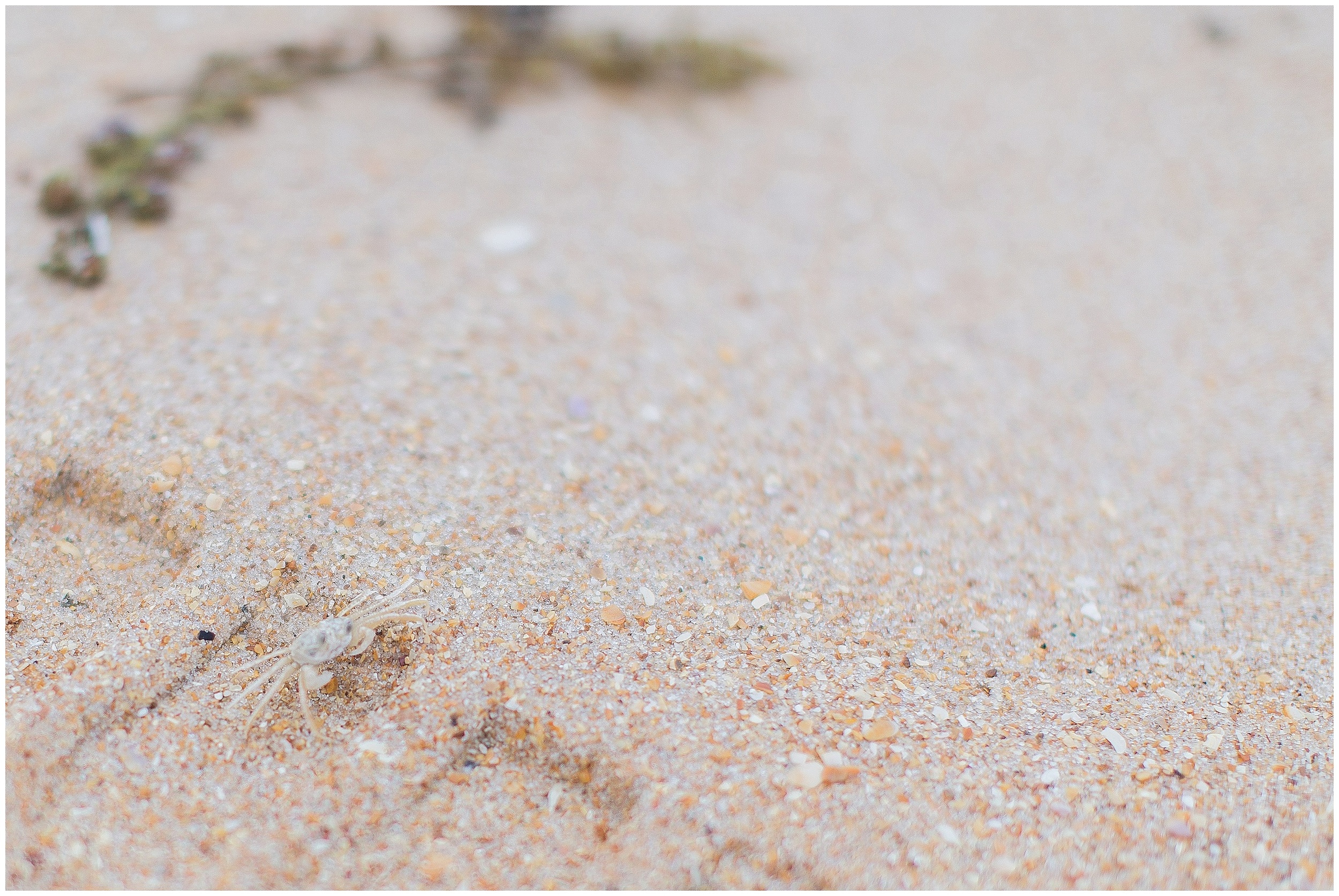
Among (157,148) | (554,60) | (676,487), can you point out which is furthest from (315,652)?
(554,60)

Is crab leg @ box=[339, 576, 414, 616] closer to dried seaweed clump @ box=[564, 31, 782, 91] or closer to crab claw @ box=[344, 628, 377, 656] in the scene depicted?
crab claw @ box=[344, 628, 377, 656]

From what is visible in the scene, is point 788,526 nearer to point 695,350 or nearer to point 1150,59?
point 695,350

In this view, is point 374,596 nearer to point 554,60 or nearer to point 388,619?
point 388,619

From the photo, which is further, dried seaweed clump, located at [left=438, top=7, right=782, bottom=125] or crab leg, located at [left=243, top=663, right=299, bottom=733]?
dried seaweed clump, located at [left=438, top=7, right=782, bottom=125]

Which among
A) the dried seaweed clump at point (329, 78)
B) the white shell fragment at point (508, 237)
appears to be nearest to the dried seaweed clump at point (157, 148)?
the dried seaweed clump at point (329, 78)

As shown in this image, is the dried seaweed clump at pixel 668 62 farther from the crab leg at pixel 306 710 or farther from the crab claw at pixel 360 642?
the crab leg at pixel 306 710

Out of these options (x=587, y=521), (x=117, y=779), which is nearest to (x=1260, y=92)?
(x=587, y=521)

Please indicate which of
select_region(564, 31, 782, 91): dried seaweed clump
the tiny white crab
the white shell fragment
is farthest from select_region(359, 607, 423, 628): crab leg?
select_region(564, 31, 782, 91): dried seaweed clump
